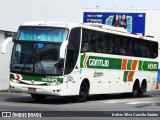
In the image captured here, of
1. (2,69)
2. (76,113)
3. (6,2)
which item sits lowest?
(2,69)

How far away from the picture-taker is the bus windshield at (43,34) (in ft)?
65.8

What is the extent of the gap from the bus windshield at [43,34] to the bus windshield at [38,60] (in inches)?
9.6

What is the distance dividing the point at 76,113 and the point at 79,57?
36.2 ft

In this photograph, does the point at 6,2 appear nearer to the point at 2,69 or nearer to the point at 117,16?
the point at 2,69

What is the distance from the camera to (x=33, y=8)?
33.4 m

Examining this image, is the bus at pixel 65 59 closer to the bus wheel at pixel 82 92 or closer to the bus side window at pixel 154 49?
the bus wheel at pixel 82 92

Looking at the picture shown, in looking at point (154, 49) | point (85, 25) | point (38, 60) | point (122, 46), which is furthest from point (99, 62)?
point (154, 49)

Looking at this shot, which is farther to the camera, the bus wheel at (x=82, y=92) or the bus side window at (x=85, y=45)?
the bus wheel at (x=82, y=92)

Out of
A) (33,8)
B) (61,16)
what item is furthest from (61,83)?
(61,16)

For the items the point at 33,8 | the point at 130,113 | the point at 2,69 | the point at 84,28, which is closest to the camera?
the point at 130,113

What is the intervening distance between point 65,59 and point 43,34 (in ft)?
4.56

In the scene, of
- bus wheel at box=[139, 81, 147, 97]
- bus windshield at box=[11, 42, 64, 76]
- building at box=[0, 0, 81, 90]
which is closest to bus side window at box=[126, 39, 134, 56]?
bus wheel at box=[139, 81, 147, 97]

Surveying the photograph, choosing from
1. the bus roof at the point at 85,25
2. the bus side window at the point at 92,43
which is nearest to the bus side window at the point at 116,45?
the bus roof at the point at 85,25

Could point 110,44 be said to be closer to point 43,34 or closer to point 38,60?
point 43,34
